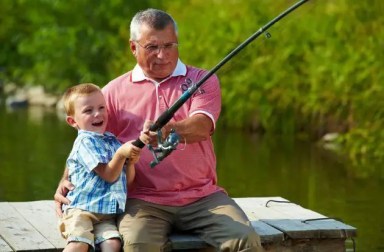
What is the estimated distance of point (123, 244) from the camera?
16.2 ft

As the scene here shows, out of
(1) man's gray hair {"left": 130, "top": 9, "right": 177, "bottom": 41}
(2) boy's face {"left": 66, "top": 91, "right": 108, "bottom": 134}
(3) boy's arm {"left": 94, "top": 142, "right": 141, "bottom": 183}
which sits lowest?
(3) boy's arm {"left": 94, "top": 142, "right": 141, "bottom": 183}

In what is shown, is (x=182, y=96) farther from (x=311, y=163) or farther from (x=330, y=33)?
(x=330, y=33)

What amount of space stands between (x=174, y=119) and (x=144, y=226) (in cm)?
48

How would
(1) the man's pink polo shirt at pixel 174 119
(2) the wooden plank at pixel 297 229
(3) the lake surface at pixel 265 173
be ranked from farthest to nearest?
(3) the lake surface at pixel 265 173 → (2) the wooden plank at pixel 297 229 → (1) the man's pink polo shirt at pixel 174 119

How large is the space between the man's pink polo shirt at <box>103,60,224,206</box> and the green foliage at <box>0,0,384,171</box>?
502 centimetres

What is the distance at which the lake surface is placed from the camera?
29.4 ft

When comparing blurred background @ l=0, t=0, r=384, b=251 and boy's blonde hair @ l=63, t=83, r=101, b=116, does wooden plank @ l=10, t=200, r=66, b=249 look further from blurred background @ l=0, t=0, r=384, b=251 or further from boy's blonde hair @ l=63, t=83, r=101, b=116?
blurred background @ l=0, t=0, r=384, b=251

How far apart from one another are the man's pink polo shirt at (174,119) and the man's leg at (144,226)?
0.16ft

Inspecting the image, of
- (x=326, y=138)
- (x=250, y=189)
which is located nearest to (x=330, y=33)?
(x=326, y=138)

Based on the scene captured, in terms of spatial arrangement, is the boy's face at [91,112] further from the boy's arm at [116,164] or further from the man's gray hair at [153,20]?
the man's gray hair at [153,20]

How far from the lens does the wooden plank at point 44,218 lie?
17.5 ft

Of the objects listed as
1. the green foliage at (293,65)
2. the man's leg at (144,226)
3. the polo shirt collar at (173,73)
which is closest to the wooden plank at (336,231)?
the man's leg at (144,226)

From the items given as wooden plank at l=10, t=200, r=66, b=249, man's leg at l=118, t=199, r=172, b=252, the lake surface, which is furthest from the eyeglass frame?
the lake surface

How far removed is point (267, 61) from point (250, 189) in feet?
19.8
